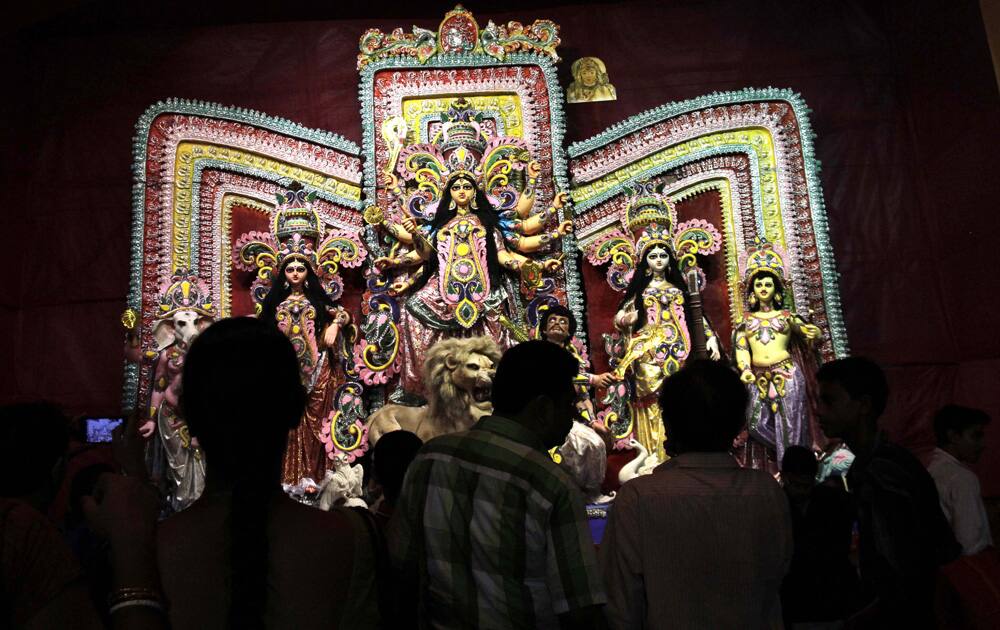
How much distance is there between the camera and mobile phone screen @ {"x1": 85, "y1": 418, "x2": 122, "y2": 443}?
21.5 feet

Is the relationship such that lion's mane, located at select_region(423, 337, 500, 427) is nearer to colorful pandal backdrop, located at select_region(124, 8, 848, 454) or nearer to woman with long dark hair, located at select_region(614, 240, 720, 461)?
woman with long dark hair, located at select_region(614, 240, 720, 461)

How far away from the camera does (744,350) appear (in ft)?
20.9

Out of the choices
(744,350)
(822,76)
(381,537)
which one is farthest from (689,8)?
(381,537)

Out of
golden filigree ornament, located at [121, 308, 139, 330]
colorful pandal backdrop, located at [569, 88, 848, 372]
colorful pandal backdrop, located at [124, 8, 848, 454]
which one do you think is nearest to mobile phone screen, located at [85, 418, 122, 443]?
golden filigree ornament, located at [121, 308, 139, 330]

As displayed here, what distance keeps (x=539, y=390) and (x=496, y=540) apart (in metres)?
0.37

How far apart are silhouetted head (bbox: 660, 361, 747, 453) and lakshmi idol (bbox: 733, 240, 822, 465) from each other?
14.1 ft

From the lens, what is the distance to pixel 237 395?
1315 millimetres

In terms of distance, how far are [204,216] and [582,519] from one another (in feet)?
19.4

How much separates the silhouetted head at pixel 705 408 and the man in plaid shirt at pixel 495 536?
34cm

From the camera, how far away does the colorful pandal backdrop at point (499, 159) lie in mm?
6910

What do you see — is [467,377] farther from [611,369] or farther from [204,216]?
[204,216]

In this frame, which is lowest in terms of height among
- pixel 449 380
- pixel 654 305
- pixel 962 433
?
pixel 962 433

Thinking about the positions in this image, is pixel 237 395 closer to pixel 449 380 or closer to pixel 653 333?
pixel 449 380

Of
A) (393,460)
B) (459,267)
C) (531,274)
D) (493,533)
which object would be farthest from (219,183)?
(493,533)
